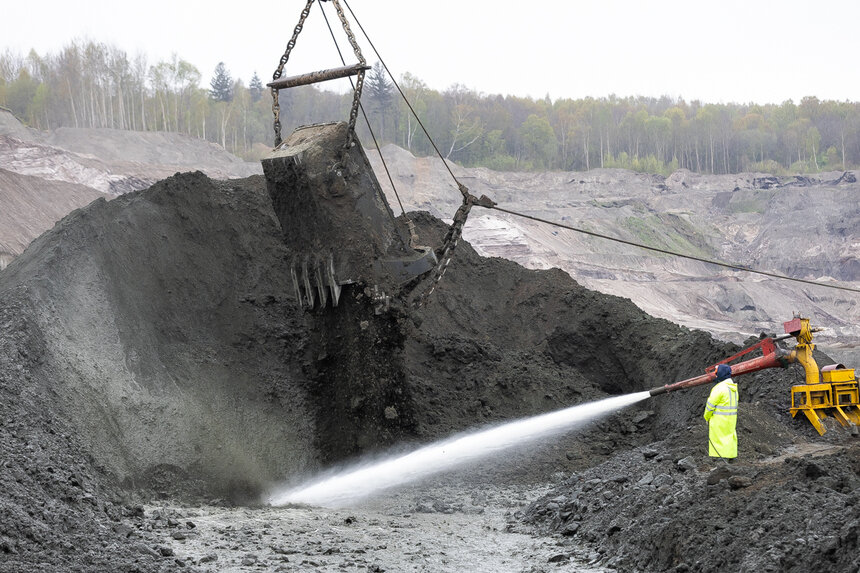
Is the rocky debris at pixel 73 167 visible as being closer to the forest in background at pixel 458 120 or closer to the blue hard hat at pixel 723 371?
the forest in background at pixel 458 120

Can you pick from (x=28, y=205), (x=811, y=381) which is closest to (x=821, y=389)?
(x=811, y=381)

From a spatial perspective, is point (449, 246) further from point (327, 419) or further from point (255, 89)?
point (255, 89)

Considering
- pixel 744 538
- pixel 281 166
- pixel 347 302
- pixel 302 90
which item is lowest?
pixel 744 538

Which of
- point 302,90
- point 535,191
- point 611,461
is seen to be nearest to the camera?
point 611,461

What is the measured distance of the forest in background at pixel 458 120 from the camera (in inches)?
2453

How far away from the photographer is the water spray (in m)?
11.1

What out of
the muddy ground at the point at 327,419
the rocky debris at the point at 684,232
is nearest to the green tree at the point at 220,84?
the rocky debris at the point at 684,232

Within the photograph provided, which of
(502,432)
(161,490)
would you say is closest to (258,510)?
(161,490)

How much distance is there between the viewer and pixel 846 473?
7.54 meters

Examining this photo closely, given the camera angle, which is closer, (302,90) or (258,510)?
(258,510)

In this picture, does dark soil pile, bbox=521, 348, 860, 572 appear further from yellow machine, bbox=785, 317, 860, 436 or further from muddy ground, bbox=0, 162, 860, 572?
yellow machine, bbox=785, 317, 860, 436

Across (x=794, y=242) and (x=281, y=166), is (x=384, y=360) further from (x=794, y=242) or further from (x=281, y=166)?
(x=794, y=242)

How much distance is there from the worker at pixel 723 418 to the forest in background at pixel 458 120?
55.5 m

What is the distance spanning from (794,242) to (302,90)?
5369 cm
